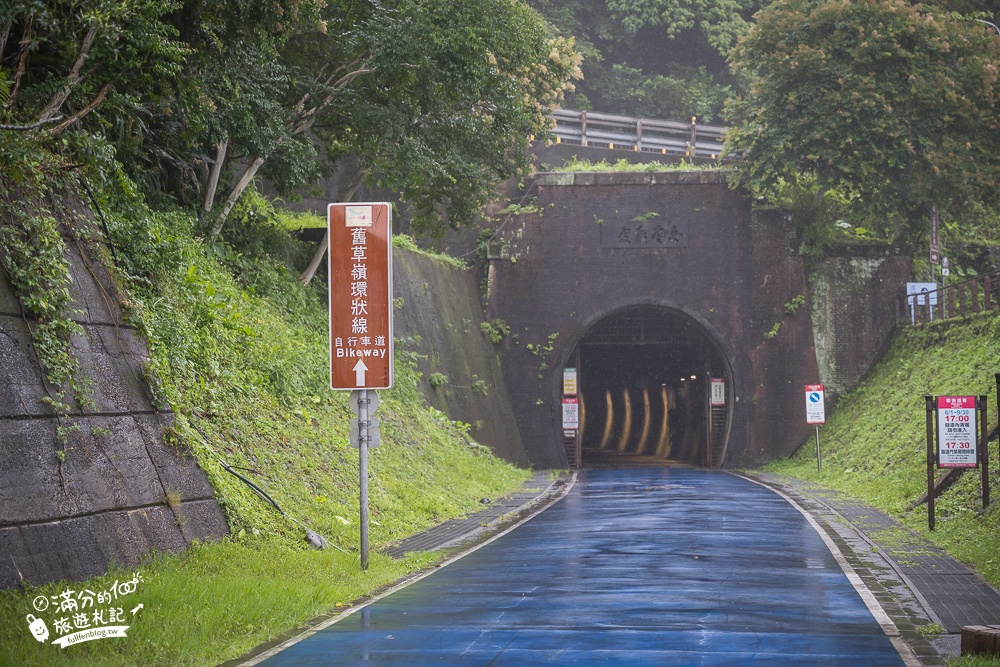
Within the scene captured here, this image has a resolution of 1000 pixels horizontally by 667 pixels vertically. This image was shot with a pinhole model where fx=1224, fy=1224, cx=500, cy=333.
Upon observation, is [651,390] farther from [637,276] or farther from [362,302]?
[362,302]

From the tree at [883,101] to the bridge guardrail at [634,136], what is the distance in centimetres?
1018

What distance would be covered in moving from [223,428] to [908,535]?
9563mm

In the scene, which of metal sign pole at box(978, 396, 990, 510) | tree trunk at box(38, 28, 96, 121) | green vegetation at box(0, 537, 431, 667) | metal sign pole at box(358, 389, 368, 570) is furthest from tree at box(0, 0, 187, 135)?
metal sign pole at box(978, 396, 990, 510)

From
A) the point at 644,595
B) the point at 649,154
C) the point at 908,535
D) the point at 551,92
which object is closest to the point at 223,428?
the point at 644,595

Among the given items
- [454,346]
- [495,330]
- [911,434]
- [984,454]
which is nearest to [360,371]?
[984,454]

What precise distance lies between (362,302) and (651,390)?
42394 millimetres

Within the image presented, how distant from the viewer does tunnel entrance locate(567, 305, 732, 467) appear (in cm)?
3966

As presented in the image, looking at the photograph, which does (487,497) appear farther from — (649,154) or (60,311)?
(649,154)

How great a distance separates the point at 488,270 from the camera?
123 feet

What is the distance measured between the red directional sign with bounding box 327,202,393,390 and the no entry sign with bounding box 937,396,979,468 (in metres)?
8.06

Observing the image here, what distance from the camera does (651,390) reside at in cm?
5553

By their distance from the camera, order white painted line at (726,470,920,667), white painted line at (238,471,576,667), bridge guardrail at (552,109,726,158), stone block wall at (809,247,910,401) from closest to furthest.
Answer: white painted line at (726,470,920,667) → white painted line at (238,471,576,667) → stone block wall at (809,247,910,401) → bridge guardrail at (552,109,726,158)

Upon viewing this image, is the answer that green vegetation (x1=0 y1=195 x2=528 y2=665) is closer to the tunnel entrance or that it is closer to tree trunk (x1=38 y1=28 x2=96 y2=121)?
tree trunk (x1=38 y1=28 x2=96 y2=121)

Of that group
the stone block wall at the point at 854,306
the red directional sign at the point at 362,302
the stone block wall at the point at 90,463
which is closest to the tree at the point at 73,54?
the stone block wall at the point at 90,463
